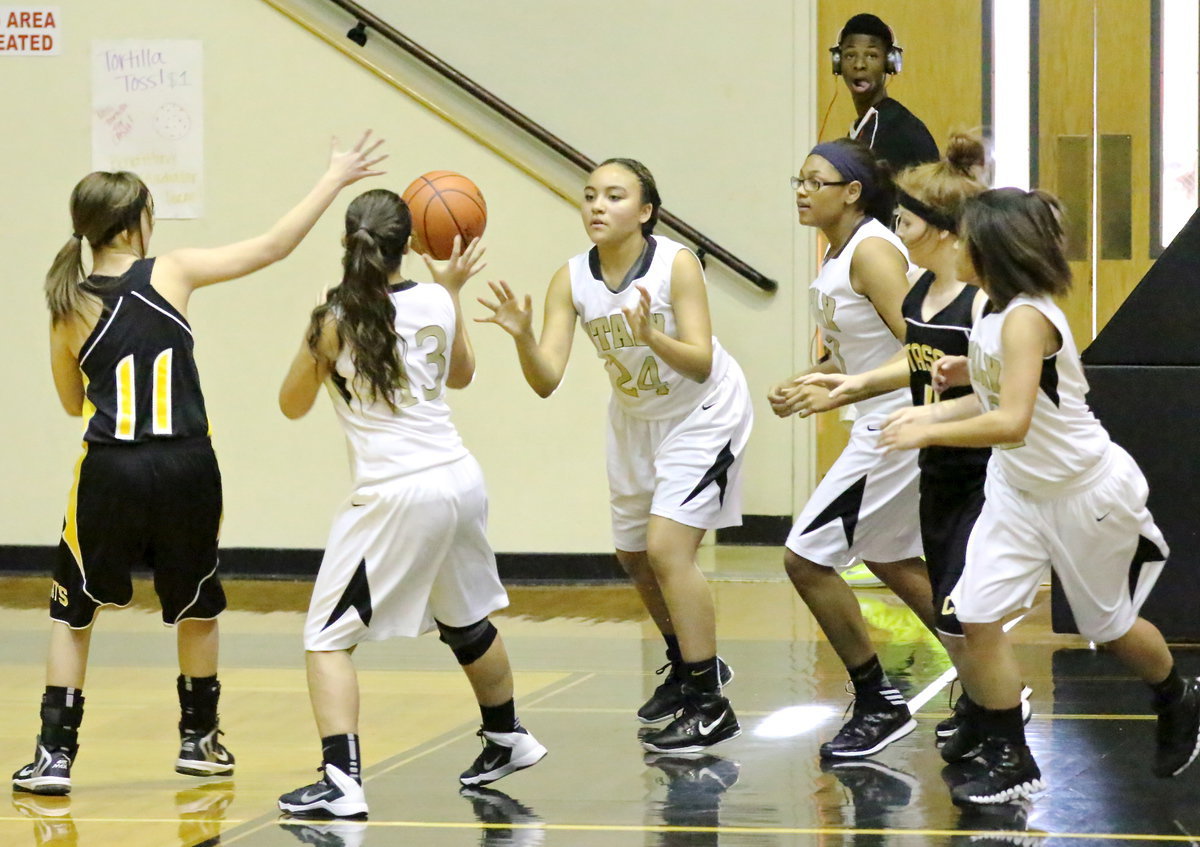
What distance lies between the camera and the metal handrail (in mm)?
7879

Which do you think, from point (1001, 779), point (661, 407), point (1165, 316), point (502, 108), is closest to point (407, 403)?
point (661, 407)

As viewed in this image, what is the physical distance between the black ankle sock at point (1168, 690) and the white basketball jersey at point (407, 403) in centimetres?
176

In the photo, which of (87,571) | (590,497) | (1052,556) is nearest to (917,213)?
(1052,556)

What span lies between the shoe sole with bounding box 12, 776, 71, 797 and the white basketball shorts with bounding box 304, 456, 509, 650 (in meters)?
0.79

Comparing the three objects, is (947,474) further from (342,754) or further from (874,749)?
(342,754)

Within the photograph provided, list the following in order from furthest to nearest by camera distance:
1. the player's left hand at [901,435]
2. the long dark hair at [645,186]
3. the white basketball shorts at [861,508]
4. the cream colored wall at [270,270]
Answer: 1. the cream colored wall at [270,270]
2. the long dark hair at [645,186]
3. the white basketball shorts at [861,508]
4. the player's left hand at [901,435]

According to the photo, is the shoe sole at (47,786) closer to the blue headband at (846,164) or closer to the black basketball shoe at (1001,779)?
the black basketball shoe at (1001,779)

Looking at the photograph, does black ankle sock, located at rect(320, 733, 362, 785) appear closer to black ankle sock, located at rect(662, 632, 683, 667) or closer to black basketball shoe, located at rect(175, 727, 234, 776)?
black basketball shoe, located at rect(175, 727, 234, 776)

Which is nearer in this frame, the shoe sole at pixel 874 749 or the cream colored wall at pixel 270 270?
the shoe sole at pixel 874 749

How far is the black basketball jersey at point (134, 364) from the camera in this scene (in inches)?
167

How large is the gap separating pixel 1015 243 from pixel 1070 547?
2.27ft

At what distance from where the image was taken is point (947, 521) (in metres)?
4.18

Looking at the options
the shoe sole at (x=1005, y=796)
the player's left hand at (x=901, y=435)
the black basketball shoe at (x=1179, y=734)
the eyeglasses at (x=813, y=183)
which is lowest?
the shoe sole at (x=1005, y=796)

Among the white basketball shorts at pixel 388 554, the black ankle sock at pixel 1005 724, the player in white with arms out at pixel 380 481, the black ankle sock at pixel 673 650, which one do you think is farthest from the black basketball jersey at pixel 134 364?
the black ankle sock at pixel 1005 724
